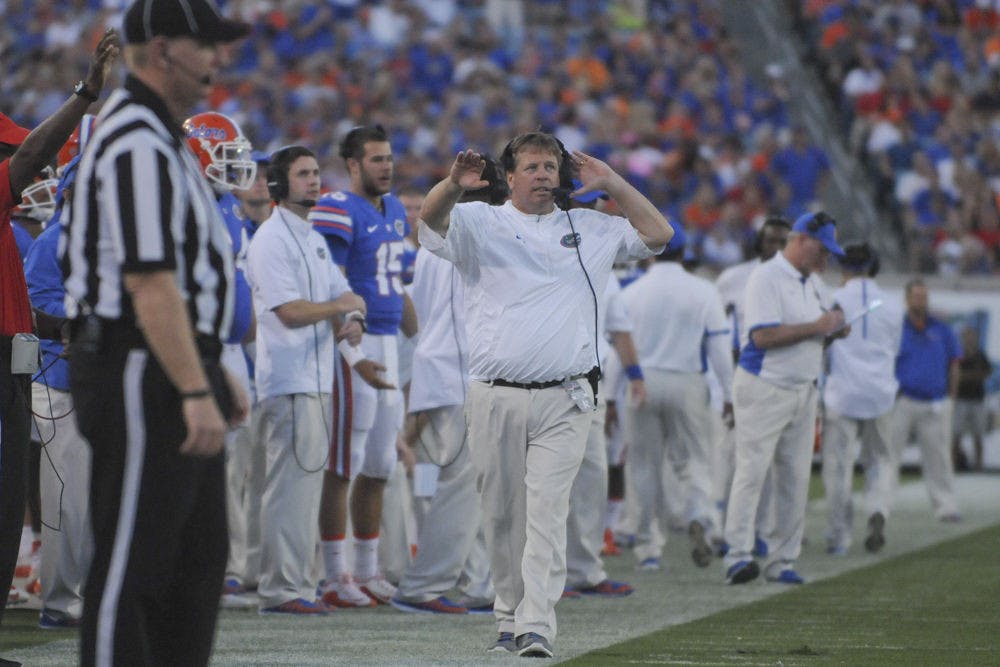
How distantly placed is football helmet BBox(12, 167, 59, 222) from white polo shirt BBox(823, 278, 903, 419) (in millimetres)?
6608

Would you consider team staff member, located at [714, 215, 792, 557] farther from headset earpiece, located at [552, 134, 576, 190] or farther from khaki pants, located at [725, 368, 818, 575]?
headset earpiece, located at [552, 134, 576, 190]

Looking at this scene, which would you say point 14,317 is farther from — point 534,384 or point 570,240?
point 570,240

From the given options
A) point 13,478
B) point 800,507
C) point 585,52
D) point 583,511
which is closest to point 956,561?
point 800,507

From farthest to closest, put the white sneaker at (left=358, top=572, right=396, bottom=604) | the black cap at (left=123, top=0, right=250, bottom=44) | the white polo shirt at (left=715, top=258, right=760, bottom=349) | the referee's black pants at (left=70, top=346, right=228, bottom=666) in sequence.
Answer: the white polo shirt at (left=715, top=258, right=760, bottom=349), the white sneaker at (left=358, top=572, right=396, bottom=604), the black cap at (left=123, top=0, right=250, bottom=44), the referee's black pants at (left=70, top=346, right=228, bottom=666)

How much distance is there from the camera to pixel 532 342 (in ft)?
24.9

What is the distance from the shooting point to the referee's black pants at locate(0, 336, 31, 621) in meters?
6.77

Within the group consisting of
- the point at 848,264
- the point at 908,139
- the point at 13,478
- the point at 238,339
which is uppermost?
the point at 908,139

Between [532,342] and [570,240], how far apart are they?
493 millimetres

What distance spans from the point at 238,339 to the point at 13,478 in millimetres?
1747

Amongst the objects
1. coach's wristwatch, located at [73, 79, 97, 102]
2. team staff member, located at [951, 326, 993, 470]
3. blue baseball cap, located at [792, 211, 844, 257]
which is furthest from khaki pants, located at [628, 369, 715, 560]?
team staff member, located at [951, 326, 993, 470]

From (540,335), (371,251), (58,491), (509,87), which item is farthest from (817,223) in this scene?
(509,87)

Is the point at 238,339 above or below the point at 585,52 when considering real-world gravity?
below

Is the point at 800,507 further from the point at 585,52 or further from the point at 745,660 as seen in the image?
the point at 585,52

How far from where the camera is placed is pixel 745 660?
24.4 feet
